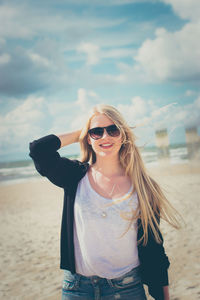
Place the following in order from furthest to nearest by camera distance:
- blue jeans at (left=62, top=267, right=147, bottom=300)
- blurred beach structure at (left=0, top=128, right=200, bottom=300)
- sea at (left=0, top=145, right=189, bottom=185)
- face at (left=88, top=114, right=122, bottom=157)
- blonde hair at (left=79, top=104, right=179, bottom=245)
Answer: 1. sea at (left=0, top=145, right=189, bottom=185)
2. blurred beach structure at (left=0, top=128, right=200, bottom=300)
3. face at (left=88, top=114, right=122, bottom=157)
4. blonde hair at (left=79, top=104, right=179, bottom=245)
5. blue jeans at (left=62, top=267, right=147, bottom=300)

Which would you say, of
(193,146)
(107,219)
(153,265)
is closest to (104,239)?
(107,219)

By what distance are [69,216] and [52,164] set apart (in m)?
0.40

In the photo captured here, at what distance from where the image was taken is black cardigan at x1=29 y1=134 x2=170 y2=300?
1821 millimetres

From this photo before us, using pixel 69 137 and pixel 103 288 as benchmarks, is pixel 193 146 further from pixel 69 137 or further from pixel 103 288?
pixel 103 288

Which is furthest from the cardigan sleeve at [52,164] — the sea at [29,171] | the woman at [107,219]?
the sea at [29,171]

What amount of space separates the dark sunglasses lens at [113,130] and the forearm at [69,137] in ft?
1.13

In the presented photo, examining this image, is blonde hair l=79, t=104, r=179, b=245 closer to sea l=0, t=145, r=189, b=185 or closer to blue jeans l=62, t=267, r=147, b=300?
blue jeans l=62, t=267, r=147, b=300

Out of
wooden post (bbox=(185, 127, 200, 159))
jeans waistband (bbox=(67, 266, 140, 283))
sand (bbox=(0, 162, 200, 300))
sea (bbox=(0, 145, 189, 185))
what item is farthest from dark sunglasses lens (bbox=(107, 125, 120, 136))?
wooden post (bbox=(185, 127, 200, 159))

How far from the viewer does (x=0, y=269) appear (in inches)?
215

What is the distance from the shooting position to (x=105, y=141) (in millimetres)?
1999

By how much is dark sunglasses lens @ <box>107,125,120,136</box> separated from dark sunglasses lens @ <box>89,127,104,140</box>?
0.06 meters

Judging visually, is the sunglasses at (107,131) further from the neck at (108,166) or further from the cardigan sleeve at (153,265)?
the cardigan sleeve at (153,265)

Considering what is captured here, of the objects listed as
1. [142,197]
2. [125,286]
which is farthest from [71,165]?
[125,286]

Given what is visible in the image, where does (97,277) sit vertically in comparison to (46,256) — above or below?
above
